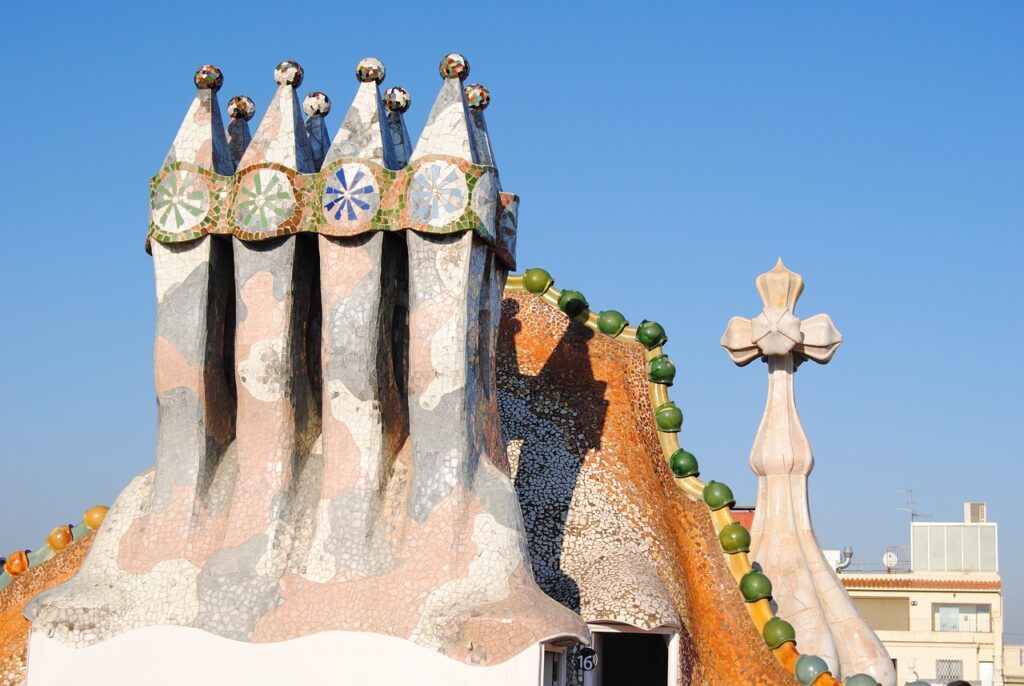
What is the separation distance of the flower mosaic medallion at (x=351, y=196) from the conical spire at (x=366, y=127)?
0.19 m

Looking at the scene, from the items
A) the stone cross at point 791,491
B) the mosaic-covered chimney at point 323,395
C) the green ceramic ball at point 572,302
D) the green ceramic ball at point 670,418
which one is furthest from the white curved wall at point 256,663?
the green ceramic ball at point 572,302

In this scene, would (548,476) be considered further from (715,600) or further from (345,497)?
(345,497)

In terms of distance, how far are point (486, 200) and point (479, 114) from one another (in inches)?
52.0

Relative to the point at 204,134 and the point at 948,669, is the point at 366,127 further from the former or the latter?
the point at 948,669

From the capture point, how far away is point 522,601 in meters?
11.1

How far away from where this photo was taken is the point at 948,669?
110ft

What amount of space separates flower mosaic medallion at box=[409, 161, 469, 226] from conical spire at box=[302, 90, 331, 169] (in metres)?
1.47

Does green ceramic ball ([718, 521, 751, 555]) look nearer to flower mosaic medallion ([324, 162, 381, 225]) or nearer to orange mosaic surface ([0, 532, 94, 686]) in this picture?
flower mosaic medallion ([324, 162, 381, 225])

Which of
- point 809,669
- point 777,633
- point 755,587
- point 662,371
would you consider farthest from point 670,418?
point 809,669

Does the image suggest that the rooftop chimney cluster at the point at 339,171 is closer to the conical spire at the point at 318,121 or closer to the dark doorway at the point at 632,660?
the conical spire at the point at 318,121

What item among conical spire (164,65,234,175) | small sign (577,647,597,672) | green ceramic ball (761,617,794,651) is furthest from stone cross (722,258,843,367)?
conical spire (164,65,234,175)

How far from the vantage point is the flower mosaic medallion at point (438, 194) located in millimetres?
11750

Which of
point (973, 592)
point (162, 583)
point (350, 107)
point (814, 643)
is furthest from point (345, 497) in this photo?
point (973, 592)

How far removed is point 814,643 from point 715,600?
3.78ft
